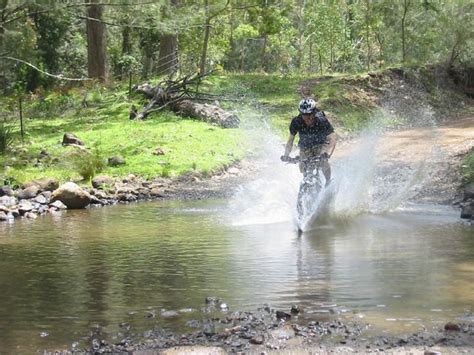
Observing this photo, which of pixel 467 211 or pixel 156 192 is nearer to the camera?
pixel 467 211

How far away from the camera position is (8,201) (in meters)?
14.5

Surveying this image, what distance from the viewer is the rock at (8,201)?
46.8ft

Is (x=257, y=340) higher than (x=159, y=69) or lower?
lower

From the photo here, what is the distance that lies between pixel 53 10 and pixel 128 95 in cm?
836

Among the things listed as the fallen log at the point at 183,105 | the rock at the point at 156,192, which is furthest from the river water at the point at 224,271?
the fallen log at the point at 183,105

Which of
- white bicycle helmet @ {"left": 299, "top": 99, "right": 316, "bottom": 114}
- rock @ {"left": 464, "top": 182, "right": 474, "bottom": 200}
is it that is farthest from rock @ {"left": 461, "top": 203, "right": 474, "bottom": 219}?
white bicycle helmet @ {"left": 299, "top": 99, "right": 316, "bottom": 114}

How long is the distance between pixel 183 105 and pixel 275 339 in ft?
63.7

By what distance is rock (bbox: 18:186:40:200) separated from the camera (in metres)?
14.9

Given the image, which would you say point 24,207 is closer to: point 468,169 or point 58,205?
point 58,205

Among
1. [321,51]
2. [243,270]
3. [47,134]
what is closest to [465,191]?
[243,270]

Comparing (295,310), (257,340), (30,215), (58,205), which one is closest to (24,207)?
(30,215)

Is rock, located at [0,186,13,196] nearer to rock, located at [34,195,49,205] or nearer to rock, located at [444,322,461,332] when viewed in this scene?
rock, located at [34,195,49,205]

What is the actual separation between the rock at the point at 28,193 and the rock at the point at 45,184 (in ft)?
0.70

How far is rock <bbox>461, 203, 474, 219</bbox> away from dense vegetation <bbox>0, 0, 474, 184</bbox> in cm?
810
